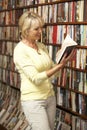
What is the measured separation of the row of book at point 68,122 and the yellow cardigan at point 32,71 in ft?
2.65

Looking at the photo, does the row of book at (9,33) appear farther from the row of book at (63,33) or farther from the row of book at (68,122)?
the row of book at (68,122)

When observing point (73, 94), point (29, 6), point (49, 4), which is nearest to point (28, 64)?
point (73, 94)

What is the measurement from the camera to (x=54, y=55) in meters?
3.00

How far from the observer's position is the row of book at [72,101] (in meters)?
2.69

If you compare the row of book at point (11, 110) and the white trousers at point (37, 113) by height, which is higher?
the white trousers at point (37, 113)

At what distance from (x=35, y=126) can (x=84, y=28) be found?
99cm

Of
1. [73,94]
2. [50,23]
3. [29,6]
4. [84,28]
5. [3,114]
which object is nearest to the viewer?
[84,28]

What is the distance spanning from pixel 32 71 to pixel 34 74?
2cm

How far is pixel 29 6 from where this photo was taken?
133 inches

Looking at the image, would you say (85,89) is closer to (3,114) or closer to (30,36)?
(30,36)

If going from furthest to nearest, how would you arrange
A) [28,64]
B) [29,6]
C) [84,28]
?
1. [29,6]
2. [84,28]
3. [28,64]

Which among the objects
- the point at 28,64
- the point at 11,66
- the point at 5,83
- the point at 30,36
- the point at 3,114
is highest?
the point at 30,36

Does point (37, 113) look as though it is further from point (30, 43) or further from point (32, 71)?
point (30, 43)

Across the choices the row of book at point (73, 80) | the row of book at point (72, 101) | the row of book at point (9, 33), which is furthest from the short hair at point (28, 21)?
the row of book at point (9, 33)
